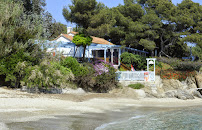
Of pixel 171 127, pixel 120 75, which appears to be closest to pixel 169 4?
pixel 120 75

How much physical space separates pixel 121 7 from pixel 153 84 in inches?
751

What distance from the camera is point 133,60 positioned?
100 feet

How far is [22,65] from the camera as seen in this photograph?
16.2 metres

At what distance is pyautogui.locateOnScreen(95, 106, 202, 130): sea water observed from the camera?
10.5 meters

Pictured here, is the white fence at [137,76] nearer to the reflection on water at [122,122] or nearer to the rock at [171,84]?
the rock at [171,84]

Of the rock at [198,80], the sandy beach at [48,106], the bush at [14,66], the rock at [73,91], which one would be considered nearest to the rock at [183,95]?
the sandy beach at [48,106]

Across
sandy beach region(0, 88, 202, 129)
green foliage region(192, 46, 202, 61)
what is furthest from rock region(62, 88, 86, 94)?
green foliage region(192, 46, 202, 61)

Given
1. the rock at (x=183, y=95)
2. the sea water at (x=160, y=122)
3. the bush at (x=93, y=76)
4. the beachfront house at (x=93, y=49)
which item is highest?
the beachfront house at (x=93, y=49)

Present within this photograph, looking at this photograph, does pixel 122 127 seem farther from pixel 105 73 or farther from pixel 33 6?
pixel 33 6

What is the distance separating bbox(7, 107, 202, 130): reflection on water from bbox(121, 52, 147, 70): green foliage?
15.6 metres

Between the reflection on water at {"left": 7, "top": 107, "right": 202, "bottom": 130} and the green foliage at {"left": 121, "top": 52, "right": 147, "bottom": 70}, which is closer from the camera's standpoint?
the reflection on water at {"left": 7, "top": 107, "right": 202, "bottom": 130}

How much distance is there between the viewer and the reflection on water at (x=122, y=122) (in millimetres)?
9164

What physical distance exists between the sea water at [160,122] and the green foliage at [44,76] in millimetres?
6735

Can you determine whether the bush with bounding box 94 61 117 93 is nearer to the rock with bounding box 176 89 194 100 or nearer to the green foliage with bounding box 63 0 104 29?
the rock with bounding box 176 89 194 100
